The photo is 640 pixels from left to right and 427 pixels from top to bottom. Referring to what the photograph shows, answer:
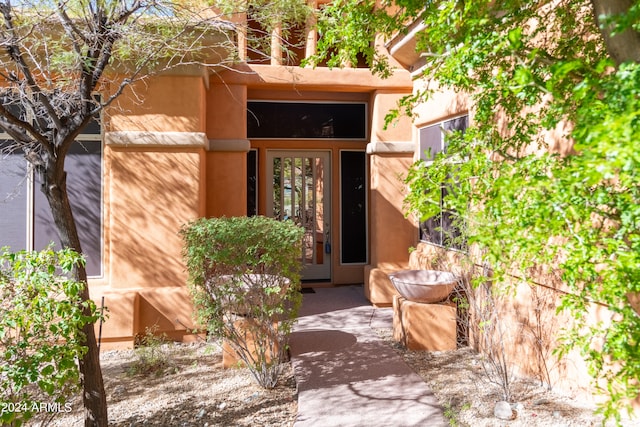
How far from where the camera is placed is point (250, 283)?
4.46 m

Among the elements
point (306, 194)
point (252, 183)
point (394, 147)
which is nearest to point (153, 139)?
point (252, 183)

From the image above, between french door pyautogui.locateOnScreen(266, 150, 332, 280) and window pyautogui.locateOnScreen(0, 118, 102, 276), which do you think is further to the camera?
french door pyautogui.locateOnScreen(266, 150, 332, 280)

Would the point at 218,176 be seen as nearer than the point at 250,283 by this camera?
No

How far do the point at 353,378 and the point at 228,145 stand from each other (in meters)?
4.14

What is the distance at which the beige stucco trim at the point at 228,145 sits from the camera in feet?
23.2

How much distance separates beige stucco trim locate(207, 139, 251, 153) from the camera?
708 cm

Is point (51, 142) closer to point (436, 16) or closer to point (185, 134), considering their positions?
point (185, 134)

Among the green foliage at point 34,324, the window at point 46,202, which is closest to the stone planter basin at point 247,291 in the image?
the green foliage at point 34,324

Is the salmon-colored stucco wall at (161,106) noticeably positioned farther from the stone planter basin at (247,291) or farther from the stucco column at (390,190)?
the stucco column at (390,190)

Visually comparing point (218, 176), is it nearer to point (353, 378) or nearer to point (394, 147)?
point (394, 147)

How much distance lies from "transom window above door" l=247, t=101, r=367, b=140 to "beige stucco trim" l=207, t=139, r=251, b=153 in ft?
5.08

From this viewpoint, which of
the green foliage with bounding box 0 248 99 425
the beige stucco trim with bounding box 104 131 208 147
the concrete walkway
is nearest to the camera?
the green foliage with bounding box 0 248 99 425

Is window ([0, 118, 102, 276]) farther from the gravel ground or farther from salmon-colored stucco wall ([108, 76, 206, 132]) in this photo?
the gravel ground

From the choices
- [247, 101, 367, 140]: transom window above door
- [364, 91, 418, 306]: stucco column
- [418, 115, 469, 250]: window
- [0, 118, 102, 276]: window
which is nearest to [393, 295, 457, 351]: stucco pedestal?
[418, 115, 469, 250]: window
